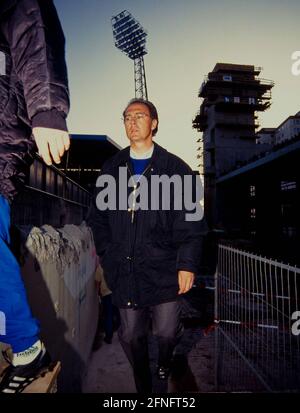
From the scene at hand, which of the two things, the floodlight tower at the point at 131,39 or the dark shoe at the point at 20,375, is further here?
the floodlight tower at the point at 131,39

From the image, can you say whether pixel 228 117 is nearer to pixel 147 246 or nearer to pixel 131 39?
pixel 131 39

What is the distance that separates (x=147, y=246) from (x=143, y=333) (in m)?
0.78

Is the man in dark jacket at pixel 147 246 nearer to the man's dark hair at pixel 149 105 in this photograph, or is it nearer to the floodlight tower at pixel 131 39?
the man's dark hair at pixel 149 105

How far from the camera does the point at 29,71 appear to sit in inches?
57.7

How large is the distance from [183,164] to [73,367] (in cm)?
230

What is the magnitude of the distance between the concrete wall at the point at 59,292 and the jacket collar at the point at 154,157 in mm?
884

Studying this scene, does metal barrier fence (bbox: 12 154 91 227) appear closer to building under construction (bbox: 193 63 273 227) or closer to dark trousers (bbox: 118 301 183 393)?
dark trousers (bbox: 118 301 183 393)

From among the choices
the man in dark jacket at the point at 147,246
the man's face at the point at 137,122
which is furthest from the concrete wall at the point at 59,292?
the man's face at the point at 137,122

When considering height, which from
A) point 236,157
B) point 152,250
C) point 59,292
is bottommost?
point 59,292

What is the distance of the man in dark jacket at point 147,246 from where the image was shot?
8.19 feet

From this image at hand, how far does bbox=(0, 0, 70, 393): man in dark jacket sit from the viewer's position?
142 centimetres

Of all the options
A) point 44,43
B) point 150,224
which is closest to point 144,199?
point 150,224

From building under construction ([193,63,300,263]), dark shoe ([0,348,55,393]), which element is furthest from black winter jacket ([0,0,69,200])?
building under construction ([193,63,300,263])

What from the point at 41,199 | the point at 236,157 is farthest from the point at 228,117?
the point at 41,199
